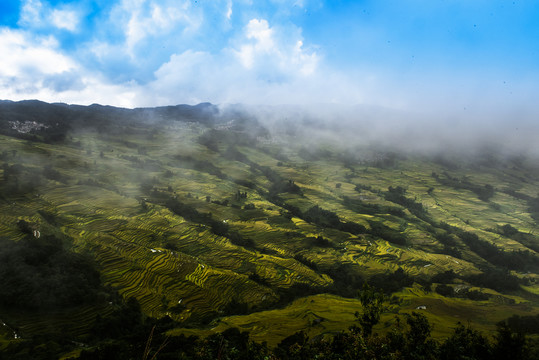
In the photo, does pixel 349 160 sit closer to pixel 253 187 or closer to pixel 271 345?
pixel 253 187

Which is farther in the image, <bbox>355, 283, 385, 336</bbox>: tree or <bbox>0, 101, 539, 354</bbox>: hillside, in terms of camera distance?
<bbox>0, 101, 539, 354</bbox>: hillside

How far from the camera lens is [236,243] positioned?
3472 cm

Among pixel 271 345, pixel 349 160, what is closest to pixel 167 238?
pixel 271 345

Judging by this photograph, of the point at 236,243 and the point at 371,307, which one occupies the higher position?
the point at 371,307

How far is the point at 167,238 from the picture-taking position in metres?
31.7

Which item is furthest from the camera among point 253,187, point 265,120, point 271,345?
point 265,120

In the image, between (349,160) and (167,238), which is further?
(349,160)

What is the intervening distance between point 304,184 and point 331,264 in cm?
3856

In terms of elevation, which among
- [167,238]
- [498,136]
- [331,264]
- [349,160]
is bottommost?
[331,264]

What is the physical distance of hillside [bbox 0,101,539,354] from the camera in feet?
67.3

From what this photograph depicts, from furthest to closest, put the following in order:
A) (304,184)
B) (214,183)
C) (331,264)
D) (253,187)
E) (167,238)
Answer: (304,184) → (253,187) → (214,183) → (331,264) → (167,238)

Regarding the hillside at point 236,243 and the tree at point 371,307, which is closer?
the tree at point 371,307

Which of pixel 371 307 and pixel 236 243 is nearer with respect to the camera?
pixel 371 307

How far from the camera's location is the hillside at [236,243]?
20516 millimetres
